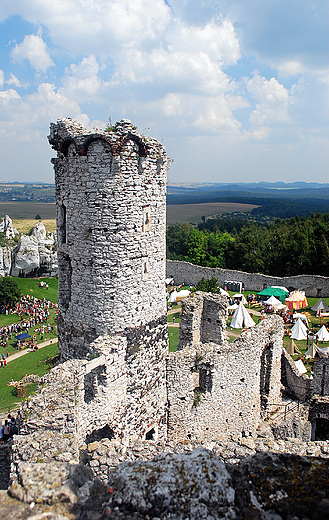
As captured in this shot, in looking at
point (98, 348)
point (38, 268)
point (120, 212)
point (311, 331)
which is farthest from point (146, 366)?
point (38, 268)

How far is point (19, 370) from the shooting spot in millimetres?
26391

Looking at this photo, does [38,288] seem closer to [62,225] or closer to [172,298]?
[172,298]

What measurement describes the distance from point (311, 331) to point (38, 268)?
40828mm

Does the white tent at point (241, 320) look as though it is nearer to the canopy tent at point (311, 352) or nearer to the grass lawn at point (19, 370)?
the canopy tent at point (311, 352)

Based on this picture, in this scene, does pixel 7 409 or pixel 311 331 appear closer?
pixel 7 409

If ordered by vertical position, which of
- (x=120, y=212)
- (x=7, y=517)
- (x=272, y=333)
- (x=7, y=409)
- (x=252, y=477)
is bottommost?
(x=7, y=409)

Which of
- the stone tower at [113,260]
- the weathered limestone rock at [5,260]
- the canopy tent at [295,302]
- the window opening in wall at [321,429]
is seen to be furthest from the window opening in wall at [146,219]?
the weathered limestone rock at [5,260]

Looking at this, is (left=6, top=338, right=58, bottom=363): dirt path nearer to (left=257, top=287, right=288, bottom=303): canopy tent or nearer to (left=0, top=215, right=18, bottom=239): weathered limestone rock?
(left=257, top=287, right=288, bottom=303): canopy tent

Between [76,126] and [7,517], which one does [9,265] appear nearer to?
[76,126]

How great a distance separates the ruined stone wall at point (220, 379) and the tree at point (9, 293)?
107 feet

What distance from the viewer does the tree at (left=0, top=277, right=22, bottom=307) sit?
41.1 metres

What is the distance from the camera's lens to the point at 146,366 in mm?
10234

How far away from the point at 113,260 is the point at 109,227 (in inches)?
33.8

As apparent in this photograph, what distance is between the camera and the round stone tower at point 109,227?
9047 millimetres
